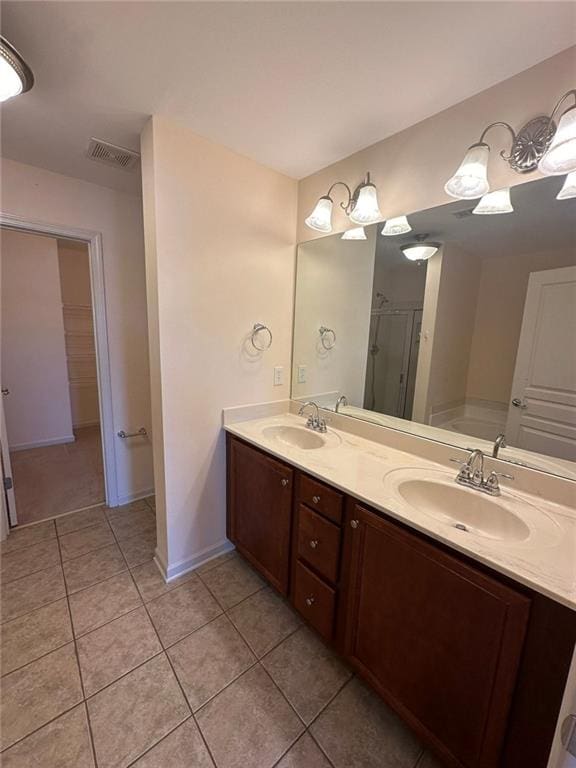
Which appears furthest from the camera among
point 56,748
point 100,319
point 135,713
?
point 100,319

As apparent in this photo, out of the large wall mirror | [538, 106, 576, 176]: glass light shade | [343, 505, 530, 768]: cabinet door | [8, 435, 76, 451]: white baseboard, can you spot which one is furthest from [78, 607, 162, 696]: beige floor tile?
[8, 435, 76, 451]: white baseboard

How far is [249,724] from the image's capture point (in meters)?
1.15

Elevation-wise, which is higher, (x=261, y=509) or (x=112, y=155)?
(x=112, y=155)

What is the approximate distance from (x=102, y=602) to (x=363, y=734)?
4.46 ft

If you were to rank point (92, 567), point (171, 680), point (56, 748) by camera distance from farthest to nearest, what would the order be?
point (92, 567)
point (171, 680)
point (56, 748)

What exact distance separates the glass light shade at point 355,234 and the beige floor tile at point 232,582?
6.86ft

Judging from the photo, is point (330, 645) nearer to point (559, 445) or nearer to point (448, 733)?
point (448, 733)

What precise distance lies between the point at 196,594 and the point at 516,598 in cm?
156

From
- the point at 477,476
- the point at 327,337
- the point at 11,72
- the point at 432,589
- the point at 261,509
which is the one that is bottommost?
the point at 261,509

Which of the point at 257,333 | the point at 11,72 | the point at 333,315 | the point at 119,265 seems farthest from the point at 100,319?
the point at 333,315

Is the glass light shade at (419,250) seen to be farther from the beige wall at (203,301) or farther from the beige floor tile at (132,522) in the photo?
the beige floor tile at (132,522)

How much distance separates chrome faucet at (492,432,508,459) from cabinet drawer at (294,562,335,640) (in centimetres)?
89

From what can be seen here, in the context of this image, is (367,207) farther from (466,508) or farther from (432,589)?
(432,589)

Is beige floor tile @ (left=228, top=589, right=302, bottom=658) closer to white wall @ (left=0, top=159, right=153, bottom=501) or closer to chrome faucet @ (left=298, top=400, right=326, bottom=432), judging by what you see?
chrome faucet @ (left=298, top=400, right=326, bottom=432)
